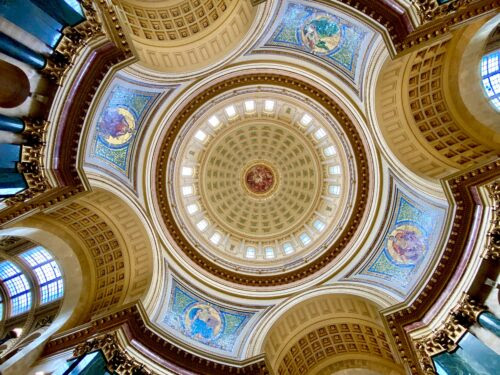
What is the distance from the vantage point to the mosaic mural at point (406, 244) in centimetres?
1856

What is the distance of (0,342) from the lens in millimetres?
A: 17734

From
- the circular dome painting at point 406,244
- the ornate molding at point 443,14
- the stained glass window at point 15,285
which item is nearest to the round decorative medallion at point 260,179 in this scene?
the circular dome painting at point 406,244

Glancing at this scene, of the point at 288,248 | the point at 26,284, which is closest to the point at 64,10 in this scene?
the point at 26,284

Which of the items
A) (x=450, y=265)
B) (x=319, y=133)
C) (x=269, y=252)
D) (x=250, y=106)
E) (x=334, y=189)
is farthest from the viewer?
(x=269, y=252)

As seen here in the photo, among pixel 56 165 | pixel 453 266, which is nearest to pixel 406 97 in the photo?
pixel 453 266

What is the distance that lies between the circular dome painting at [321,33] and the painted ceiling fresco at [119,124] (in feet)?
30.4

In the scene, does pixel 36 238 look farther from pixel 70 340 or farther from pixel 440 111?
pixel 440 111

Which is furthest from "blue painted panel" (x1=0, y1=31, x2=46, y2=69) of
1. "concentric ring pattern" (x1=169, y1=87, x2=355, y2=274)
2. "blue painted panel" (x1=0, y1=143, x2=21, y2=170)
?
"concentric ring pattern" (x1=169, y1=87, x2=355, y2=274)

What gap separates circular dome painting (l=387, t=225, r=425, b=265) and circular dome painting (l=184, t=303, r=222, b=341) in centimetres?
1153

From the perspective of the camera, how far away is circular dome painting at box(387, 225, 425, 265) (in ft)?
62.9

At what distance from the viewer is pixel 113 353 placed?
15.8m

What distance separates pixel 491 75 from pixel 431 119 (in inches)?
175

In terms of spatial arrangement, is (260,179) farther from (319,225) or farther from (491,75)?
(491,75)

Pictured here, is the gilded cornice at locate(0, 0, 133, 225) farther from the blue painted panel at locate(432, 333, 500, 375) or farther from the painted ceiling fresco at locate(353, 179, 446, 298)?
the blue painted panel at locate(432, 333, 500, 375)
